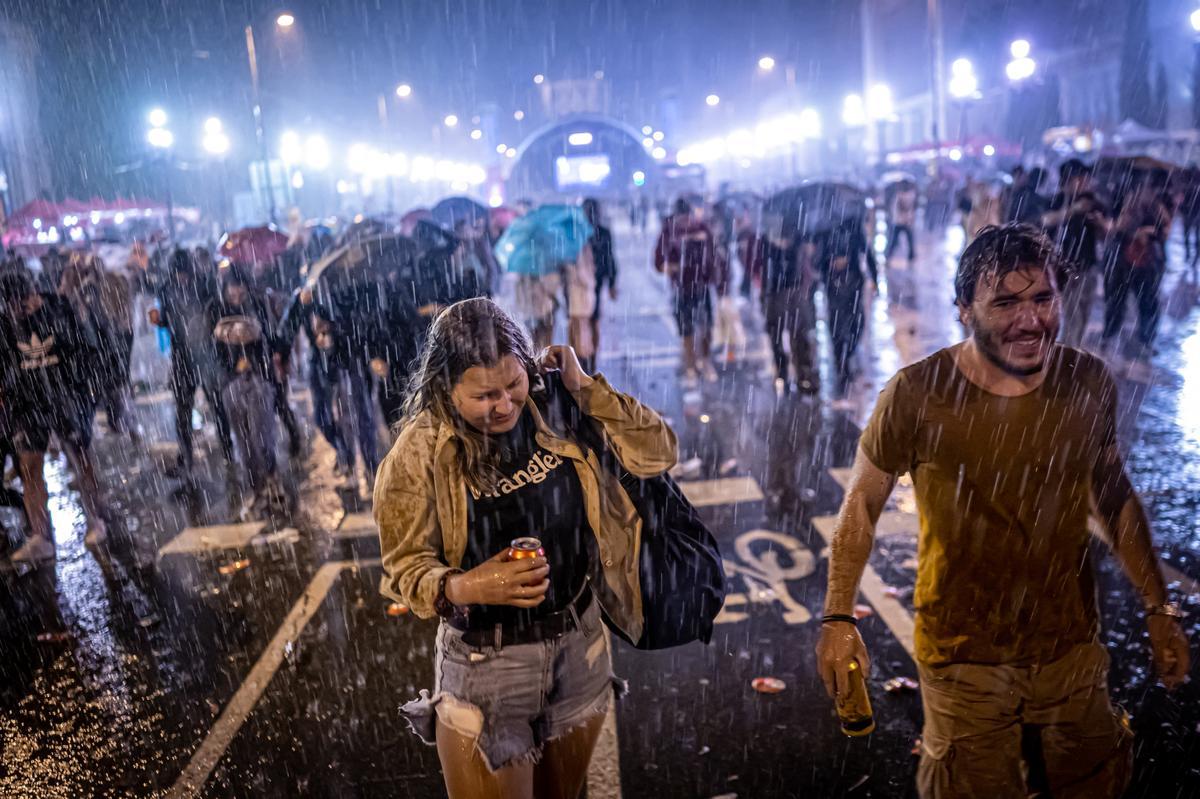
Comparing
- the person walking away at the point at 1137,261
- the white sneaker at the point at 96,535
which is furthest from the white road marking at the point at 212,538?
the person walking away at the point at 1137,261

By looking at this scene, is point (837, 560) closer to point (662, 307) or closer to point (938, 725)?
point (938, 725)

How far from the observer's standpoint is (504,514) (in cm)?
270

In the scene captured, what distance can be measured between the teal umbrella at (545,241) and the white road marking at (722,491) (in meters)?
3.84

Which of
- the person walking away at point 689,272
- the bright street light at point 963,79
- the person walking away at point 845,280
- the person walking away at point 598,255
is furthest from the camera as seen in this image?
the bright street light at point 963,79

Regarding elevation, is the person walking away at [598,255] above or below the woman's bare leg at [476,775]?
above

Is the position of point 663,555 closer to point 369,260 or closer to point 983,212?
point 369,260

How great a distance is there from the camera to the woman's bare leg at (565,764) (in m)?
2.81

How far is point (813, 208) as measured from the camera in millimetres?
11727

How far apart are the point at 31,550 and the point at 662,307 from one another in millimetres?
14239

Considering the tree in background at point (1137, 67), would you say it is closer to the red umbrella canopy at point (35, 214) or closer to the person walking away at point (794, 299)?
the person walking away at point (794, 299)

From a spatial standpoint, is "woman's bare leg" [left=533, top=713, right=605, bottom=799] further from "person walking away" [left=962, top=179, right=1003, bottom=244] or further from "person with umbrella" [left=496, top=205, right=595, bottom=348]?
"person walking away" [left=962, top=179, right=1003, bottom=244]

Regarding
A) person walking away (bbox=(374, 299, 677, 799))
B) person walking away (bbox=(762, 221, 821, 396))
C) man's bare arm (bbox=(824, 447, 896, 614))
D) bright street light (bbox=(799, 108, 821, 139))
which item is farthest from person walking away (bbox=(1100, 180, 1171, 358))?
bright street light (bbox=(799, 108, 821, 139))

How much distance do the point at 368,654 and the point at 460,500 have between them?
3023mm

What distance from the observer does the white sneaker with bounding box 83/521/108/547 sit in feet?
24.6
